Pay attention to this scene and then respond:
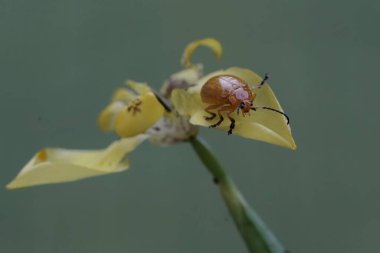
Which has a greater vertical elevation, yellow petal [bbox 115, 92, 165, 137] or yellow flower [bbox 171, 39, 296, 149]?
yellow petal [bbox 115, 92, 165, 137]

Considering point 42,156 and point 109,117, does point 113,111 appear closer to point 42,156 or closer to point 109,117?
point 109,117

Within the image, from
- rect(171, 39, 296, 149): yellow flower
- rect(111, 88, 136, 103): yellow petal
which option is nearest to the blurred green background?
rect(111, 88, 136, 103): yellow petal

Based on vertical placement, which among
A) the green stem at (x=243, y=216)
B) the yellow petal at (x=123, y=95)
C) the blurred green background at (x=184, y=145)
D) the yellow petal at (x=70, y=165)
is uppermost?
the blurred green background at (x=184, y=145)

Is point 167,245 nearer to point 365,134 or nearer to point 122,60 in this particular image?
point 122,60

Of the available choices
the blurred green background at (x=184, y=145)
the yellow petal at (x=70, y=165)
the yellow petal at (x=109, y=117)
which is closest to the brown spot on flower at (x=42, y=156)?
the yellow petal at (x=70, y=165)

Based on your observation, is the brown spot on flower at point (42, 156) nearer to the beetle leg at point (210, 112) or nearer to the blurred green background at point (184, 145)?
the beetle leg at point (210, 112)

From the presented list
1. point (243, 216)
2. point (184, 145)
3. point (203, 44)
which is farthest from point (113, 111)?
point (184, 145)

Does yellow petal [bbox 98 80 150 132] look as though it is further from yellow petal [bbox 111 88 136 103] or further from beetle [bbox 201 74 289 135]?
beetle [bbox 201 74 289 135]
